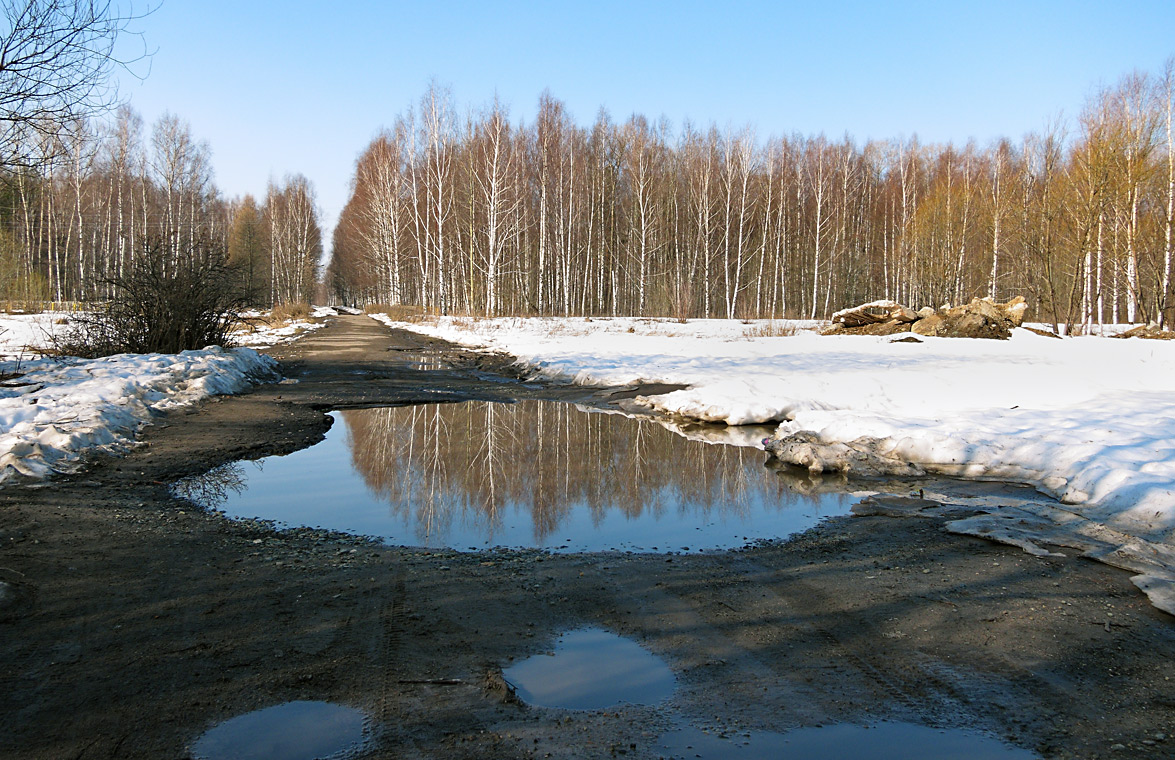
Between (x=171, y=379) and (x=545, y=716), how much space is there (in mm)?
10227

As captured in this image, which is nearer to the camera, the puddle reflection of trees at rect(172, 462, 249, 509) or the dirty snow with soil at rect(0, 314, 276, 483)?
the puddle reflection of trees at rect(172, 462, 249, 509)

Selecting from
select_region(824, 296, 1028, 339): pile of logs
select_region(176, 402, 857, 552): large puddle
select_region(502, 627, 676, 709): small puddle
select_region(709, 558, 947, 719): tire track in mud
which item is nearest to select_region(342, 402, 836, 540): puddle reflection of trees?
select_region(176, 402, 857, 552): large puddle

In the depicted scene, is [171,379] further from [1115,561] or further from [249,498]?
[1115,561]

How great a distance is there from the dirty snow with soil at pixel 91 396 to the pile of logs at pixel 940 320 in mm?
17046

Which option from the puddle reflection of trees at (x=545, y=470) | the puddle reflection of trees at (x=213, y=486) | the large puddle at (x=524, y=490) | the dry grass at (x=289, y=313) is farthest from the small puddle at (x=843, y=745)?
the dry grass at (x=289, y=313)

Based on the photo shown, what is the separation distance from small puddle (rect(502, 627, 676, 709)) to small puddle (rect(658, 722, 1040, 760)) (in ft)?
1.13

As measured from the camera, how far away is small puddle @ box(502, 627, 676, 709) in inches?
113

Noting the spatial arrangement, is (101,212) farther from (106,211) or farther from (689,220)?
(689,220)

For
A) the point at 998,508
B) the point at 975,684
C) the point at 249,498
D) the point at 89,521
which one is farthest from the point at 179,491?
the point at 998,508

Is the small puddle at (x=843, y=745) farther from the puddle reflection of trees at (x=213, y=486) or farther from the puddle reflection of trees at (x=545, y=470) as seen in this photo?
the puddle reflection of trees at (x=213, y=486)

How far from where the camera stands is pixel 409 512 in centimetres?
566

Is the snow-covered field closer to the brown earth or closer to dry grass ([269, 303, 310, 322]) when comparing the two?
the brown earth

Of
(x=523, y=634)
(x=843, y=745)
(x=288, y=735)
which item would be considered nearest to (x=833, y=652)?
(x=843, y=745)

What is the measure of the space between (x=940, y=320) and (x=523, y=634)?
1977 centimetres
